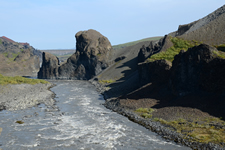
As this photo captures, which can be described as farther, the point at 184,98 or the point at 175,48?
the point at 175,48

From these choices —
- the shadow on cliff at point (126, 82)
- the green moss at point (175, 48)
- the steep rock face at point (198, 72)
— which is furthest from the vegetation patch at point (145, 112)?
the green moss at point (175, 48)

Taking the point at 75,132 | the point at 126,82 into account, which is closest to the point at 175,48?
the point at 126,82

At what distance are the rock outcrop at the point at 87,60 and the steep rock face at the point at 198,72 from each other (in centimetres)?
7910

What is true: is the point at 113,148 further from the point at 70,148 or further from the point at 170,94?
the point at 170,94

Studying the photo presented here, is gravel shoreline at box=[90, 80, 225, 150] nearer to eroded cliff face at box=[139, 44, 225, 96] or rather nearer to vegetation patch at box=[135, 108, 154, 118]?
vegetation patch at box=[135, 108, 154, 118]

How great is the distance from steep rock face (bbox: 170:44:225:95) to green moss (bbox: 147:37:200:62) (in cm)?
1961

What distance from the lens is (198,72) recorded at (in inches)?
1487

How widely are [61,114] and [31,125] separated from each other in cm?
765

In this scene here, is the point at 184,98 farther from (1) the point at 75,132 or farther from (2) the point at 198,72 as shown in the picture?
(1) the point at 75,132

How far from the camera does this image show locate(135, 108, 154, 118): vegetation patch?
1406 inches

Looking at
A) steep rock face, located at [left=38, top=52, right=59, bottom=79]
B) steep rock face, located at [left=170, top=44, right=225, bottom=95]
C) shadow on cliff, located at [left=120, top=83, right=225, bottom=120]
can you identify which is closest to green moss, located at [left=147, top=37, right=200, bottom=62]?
shadow on cliff, located at [left=120, top=83, right=225, bottom=120]

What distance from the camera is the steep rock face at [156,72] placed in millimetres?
46969

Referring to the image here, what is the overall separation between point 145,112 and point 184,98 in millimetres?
7433

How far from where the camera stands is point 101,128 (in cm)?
3131
